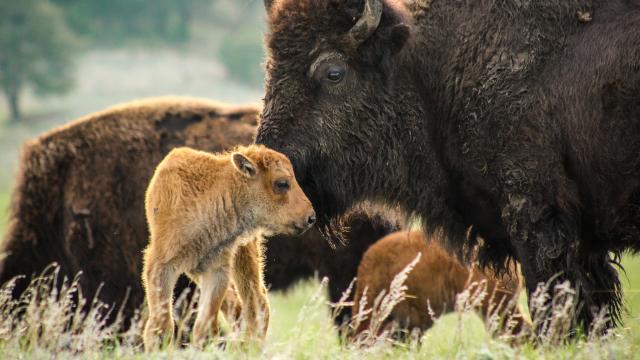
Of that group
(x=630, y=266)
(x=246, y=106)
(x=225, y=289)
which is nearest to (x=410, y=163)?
(x=225, y=289)

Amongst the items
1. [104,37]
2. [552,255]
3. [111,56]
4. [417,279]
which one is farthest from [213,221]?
[104,37]

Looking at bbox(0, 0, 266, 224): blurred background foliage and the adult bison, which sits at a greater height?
bbox(0, 0, 266, 224): blurred background foliage

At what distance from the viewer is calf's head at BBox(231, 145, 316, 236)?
574 centimetres

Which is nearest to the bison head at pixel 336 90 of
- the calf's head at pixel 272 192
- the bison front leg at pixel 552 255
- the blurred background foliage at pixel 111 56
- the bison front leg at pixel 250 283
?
the calf's head at pixel 272 192

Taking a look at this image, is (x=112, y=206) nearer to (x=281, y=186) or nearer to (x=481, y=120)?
(x=281, y=186)

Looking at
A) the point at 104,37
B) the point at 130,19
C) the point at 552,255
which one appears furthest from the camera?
the point at 130,19

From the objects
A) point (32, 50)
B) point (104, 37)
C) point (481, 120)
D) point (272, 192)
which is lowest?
point (272, 192)

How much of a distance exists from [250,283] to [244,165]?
779mm

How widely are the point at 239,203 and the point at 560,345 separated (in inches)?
83.0

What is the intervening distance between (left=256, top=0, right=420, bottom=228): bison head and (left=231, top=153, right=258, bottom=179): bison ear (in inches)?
7.0

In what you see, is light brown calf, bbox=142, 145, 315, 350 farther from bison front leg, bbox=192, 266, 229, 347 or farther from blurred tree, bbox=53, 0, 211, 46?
blurred tree, bbox=53, 0, 211, 46

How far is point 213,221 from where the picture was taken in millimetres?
5785

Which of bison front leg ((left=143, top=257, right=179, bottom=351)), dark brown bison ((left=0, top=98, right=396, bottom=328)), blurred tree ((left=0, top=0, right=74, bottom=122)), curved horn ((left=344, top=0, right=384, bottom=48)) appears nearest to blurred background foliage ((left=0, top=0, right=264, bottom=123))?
blurred tree ((left=0, top=0, right=74, bottom=122))

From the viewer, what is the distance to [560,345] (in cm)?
498
